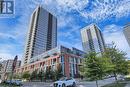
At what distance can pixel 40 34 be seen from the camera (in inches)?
6097

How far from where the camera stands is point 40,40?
152m

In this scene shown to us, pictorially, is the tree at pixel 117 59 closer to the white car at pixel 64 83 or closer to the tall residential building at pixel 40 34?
the white car at pixel 64 83

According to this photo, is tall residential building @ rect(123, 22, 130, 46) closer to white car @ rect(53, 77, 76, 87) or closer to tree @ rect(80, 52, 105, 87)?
white car @ rect(53, 77, 76, 87)

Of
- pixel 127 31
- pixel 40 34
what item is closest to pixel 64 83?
pixel 127 31

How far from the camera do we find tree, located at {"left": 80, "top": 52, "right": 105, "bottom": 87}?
19406 millimetres

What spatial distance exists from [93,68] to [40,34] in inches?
5466

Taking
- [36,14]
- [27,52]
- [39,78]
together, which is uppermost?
[36,14]

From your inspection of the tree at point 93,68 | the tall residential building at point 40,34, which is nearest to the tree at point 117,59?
the tree at point 93,68

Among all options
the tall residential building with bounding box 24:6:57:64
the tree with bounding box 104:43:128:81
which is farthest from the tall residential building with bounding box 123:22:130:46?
the tree with bounding box 104:43:128:81

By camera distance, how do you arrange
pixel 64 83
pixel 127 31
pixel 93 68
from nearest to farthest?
pixel 93 68
pixel 64 83
pixel 127 31

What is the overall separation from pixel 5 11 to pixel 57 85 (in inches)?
516

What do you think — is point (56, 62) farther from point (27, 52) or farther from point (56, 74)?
point (27, 52)

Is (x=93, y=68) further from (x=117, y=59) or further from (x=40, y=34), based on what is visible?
(x=40, y=34)

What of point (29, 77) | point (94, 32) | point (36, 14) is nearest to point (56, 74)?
point (29, 77)
